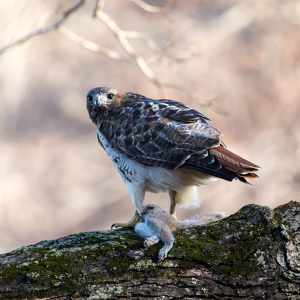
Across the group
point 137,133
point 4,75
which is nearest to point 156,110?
point 137,133

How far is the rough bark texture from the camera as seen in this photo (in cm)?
186

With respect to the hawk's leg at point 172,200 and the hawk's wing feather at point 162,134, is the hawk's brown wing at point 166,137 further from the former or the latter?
the hawk's leg at point 172,200

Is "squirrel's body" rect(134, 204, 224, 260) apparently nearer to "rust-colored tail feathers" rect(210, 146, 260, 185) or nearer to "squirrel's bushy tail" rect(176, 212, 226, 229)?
"squirrel's bushy tail" rect(176, 212, 226, 229)

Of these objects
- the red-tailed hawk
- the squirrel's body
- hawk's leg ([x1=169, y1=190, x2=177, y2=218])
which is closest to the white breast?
the red-tailed hawk

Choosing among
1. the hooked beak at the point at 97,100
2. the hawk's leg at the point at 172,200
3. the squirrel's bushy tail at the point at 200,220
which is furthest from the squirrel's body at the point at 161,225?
the hooked beak at the point at 97,100

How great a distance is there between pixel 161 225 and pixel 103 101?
1.61 meters

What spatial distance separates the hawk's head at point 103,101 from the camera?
346 cm

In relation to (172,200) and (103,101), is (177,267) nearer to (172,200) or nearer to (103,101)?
(172,200)

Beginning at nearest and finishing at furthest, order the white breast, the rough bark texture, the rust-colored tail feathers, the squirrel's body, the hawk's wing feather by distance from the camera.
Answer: the rough bark texture, the squirrel's body, the rust-colored tail feathers, the hawk's wing feather, the white breast

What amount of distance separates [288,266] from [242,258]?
0.23 meters

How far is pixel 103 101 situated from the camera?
3461mm

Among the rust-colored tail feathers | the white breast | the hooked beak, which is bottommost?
the rust-colored tail feathers

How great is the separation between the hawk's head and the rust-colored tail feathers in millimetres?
1136

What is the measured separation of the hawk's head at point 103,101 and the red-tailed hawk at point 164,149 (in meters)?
0.01
